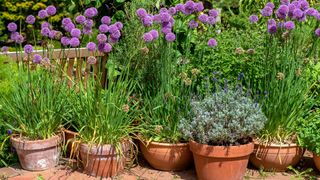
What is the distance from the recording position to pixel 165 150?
4145 mm

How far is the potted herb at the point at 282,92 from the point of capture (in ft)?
13.6

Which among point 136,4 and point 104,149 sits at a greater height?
point 136,4

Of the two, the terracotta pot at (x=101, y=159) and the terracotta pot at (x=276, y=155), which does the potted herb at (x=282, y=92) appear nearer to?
the terracotta pot at (x=276, y=155)

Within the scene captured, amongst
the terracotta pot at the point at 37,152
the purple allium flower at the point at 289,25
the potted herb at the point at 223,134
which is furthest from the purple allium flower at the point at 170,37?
the terracotta pot at the point at 37,152

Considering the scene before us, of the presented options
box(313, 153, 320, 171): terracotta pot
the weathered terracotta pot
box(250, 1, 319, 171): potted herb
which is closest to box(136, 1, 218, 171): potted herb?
the weathered terracotta pot

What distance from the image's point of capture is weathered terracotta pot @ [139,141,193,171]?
4.14 metres

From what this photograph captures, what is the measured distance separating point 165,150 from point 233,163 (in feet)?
2.07

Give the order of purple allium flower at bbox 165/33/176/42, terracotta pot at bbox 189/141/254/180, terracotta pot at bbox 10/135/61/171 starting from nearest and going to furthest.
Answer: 1. terracotta pot at bbox 189/141/254/180
2. purple allium flower at bbox 165/33/176/42
3. terracotta pot at bbox 10/135/61/171

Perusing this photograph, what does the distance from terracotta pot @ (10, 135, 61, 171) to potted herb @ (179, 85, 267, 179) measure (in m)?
1.18

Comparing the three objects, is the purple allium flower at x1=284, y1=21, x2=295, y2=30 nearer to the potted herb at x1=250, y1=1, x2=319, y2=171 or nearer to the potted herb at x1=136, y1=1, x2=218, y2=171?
the potted herb at x1=250, y1=1, x2=319, y2=171

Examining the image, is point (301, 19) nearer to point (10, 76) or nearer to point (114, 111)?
point (114, 111)

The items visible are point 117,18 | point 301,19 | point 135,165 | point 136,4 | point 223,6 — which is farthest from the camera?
point 223,6

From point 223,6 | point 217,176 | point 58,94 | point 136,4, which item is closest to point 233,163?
point 217,176

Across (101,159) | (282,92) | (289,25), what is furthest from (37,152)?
(289,25)
